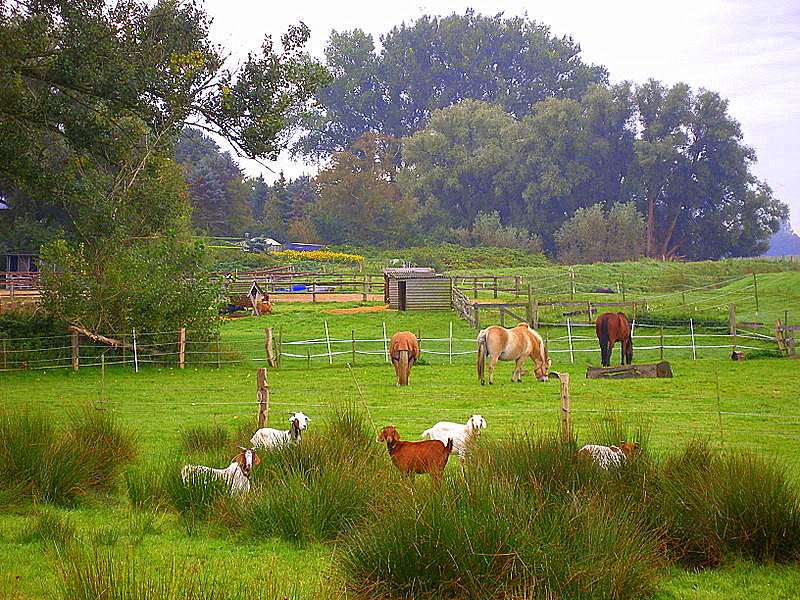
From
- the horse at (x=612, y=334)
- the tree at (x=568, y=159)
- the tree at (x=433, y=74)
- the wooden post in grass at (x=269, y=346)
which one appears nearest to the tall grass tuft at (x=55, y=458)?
the wooden post in grass at (x=269, y=346)

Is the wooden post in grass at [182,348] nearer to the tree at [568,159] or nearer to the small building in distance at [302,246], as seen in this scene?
the small building in distance at [302,246]

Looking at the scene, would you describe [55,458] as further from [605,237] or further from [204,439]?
[605,237]

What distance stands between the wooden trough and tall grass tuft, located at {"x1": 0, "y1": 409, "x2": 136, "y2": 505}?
1285cm

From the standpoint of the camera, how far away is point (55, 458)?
8641 millimetres

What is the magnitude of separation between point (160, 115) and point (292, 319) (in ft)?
49.2

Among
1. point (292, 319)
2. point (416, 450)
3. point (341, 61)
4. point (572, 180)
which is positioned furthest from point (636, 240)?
point (416, 450)

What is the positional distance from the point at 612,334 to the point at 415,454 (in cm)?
1581

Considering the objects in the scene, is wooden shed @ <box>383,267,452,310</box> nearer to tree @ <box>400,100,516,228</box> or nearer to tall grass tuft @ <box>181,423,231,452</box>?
tall grass tuft @ <box>181,423,231,452</box>

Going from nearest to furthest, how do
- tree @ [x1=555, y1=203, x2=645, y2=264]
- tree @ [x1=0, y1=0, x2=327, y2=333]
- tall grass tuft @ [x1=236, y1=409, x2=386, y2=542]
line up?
tall grass tuft @ [x1=236, y1=409, x2=386, y2=542] < tree @ [x1=0, y1=0, x2=327, y2=333] < tree @ [x1=555, y1=203, x2=645, y2=264]

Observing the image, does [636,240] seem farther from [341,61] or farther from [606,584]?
[606,584]

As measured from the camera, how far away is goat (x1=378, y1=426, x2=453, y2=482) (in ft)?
28.0

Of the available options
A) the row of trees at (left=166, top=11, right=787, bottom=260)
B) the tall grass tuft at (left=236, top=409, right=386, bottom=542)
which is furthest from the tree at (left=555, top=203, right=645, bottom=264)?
the tall grass tuft at (left=236, top=409, right=386, bottom=542)

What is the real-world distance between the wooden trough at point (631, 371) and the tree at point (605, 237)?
49702 mm

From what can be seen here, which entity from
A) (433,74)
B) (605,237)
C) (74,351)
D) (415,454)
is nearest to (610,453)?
(415,454)
